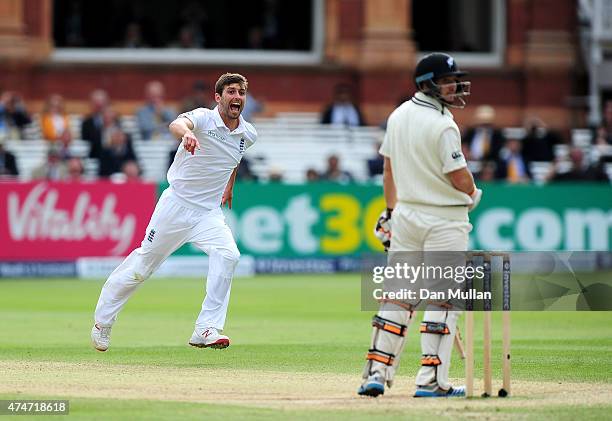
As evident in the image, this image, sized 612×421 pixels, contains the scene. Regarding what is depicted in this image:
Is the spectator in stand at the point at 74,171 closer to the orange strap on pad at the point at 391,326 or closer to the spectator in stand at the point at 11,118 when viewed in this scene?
the spectator in stand at the point at 11,118

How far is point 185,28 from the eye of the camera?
2878 centimetres

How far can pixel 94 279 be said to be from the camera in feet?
67.5

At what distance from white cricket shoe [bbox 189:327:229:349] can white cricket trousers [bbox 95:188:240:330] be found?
4cm

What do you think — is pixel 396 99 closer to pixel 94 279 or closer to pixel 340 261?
pixel 340 261

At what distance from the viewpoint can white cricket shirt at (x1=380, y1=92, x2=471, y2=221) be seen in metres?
8.50

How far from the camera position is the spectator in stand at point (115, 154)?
2261 cm

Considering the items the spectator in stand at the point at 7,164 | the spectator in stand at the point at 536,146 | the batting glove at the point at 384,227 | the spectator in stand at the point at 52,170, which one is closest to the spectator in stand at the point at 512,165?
the spectator in stand at the point at 536,146

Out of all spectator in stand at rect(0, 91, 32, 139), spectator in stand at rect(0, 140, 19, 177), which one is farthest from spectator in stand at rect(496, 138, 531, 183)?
spectator in stand at rect(0, 91, 32, 139)

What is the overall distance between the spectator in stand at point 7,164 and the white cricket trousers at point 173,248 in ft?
37.0

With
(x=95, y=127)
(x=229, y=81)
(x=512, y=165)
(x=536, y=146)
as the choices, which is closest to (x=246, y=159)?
(x=95, y=127)

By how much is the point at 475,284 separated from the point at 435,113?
1.01 meters

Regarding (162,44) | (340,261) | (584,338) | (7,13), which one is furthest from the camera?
(162,44)

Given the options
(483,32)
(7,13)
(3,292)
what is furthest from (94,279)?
(483,32)

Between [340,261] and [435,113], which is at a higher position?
[435,113]
